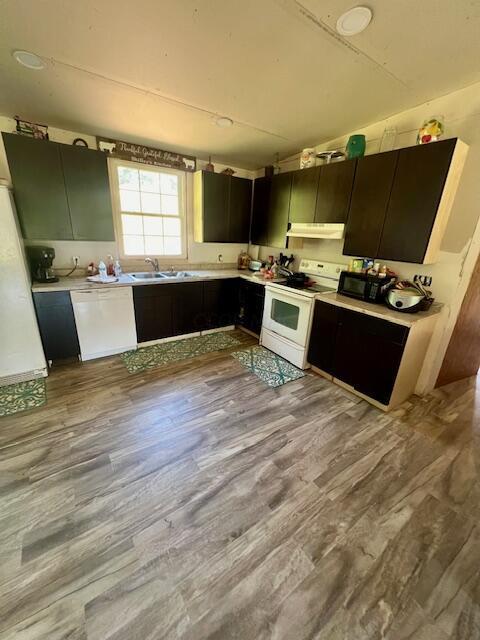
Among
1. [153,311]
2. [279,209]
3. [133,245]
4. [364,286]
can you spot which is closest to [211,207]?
[279,209]

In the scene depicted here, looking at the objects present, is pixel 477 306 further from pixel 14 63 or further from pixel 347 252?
pixel 14 63

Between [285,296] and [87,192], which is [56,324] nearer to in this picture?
[87,192]

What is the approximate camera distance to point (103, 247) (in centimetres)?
A: 330

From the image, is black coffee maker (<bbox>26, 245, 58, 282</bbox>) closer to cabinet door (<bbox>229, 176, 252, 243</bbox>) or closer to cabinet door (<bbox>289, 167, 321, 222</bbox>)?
cabinet door (<bbox>229, 176, 252, 243</bbox>)

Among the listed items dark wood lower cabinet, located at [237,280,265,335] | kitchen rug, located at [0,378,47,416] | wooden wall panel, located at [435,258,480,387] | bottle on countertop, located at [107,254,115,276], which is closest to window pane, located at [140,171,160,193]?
bottle on countertop, located at [107,254,115,276]

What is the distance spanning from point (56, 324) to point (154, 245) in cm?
168

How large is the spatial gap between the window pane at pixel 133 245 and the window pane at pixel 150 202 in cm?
40

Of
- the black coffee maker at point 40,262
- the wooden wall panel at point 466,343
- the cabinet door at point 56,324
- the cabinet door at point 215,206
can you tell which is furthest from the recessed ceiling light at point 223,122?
the wooden wall panel at point 466,343

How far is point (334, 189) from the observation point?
2693 mm

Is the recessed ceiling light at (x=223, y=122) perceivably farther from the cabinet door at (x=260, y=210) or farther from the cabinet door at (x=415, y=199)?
the cabinet door at (x=415, y=199)

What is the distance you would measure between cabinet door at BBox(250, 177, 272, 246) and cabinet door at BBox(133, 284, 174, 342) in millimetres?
1576

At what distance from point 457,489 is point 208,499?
5.26 feet

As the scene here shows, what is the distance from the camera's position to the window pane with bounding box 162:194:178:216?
12.0 feet

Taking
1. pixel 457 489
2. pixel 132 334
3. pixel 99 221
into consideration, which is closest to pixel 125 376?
pixel 132 334
